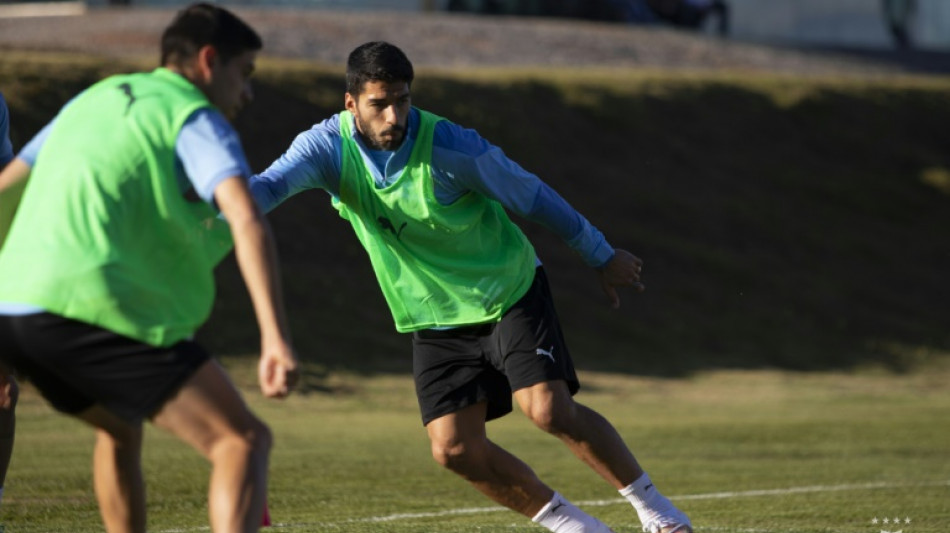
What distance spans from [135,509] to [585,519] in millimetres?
2186

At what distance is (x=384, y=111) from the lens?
20.7 feet

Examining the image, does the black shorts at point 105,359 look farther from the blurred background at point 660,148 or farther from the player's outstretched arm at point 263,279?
the blurred background at point 660,148

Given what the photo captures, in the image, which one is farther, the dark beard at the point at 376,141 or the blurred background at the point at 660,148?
the blurred background at the point at 660,148

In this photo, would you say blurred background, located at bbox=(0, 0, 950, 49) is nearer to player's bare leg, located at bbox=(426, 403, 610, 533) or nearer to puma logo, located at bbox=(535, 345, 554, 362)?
player's bare leg, located at bbox=(426, 403, 610, 533)

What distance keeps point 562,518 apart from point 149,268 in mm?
2690

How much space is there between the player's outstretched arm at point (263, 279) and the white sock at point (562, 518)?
2470mm

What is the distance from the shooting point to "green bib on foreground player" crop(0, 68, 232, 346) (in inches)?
173

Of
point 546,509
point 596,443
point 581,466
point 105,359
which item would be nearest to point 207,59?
point 105,359

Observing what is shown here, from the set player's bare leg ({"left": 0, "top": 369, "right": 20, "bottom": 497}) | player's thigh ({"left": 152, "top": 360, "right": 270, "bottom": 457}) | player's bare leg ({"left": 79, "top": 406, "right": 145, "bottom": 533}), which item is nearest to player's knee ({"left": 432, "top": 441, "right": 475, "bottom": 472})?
player's bare leg ({"left": 79, "top": 406, "right": 145, "bottom": 533})

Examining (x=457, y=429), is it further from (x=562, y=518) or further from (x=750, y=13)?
(x=750, y=13)

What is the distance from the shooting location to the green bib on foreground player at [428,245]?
6.41 metres

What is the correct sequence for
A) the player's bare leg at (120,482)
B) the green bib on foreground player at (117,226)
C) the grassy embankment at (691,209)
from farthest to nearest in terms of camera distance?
1. the grassy embankment at (691,209)
2. the player's bare leg at (120,482)
3. the green bib on foreground player at (117,226)

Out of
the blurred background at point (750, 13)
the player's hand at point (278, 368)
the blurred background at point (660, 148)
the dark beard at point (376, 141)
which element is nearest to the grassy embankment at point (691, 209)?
the blurred background at point (660, 148)

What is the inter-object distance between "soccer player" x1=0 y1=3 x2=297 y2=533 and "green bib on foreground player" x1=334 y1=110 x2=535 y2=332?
1.84 meters
